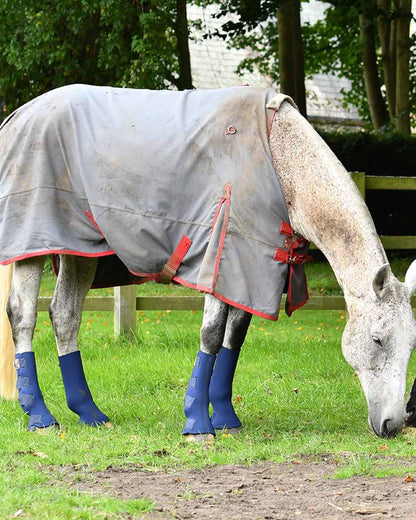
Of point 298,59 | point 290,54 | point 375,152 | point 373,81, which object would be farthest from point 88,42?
point 373,81

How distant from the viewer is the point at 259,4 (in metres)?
13.7

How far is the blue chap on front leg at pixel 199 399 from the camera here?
4.97m

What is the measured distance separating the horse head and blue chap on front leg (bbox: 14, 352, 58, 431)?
194 centimetres

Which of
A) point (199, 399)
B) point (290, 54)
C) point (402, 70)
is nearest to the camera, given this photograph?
point (199, 399)

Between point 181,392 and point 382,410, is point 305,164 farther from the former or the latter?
point 181,392

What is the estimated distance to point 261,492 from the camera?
3854 millimetres

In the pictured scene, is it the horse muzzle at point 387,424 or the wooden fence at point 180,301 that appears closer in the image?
the horse muzzle at point 387,424

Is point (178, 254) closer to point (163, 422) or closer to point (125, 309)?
point (163, 422)

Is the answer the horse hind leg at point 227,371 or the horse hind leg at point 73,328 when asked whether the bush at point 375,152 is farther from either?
the horse hind leg at point 227,371

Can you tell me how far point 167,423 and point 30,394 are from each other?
2.82ft

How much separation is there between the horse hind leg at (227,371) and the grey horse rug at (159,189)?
1.52ft

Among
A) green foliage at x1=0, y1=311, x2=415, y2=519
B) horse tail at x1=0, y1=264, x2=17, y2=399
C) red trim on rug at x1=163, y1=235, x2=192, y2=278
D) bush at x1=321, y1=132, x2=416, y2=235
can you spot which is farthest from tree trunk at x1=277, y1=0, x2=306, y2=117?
red trim on rug at x1=163, y1=235, x2=192, y2=278

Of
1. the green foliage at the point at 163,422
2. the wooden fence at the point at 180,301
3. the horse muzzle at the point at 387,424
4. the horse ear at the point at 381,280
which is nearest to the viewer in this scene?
the green foliage at the point at 163,422

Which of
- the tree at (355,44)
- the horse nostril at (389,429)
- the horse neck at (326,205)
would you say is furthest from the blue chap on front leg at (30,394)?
the tree at (355,44)
